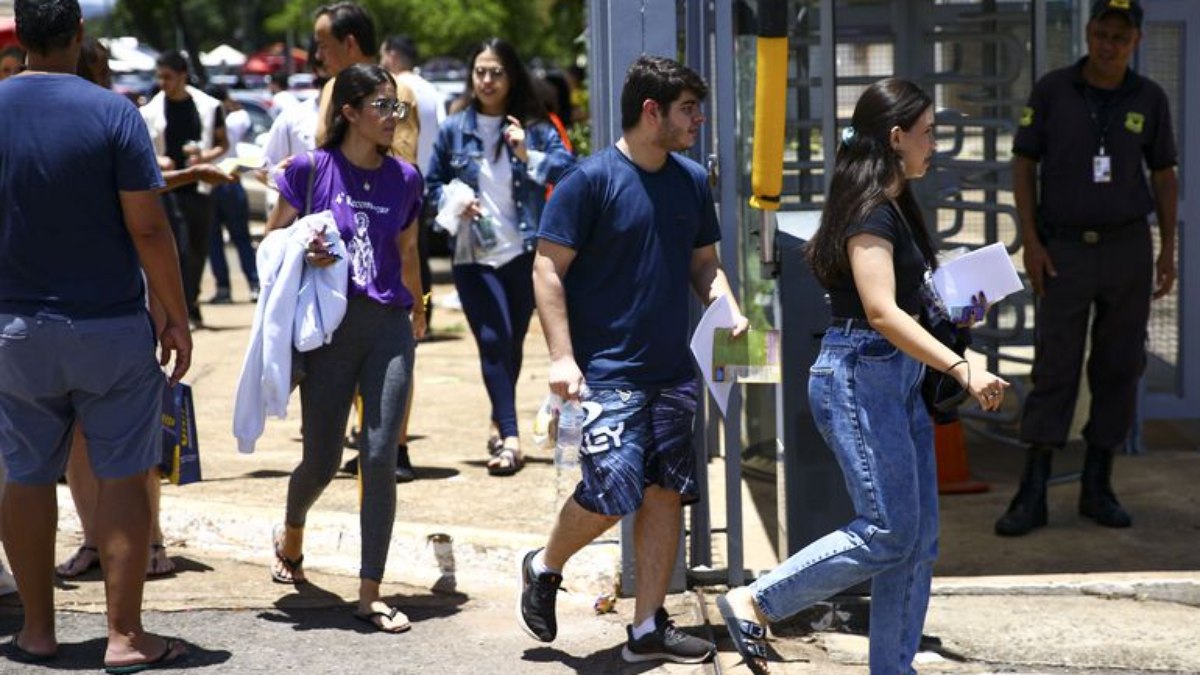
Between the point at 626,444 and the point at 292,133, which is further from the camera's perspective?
the point at 292,133

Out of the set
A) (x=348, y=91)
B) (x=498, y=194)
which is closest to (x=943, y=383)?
(x=348, y=91)

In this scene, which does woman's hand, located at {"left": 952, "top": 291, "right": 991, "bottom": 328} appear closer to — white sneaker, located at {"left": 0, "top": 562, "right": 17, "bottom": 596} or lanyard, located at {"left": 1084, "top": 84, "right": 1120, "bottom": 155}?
lanyard, located at {"left": 1084, "top": 84, "right": 1120, "bottom": 155}

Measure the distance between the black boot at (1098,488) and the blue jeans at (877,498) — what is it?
7.68ft

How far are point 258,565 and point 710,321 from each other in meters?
2.42

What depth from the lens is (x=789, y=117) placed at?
963 centimetres

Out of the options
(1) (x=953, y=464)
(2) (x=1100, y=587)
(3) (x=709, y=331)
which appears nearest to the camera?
(3) (x=709, y=331)

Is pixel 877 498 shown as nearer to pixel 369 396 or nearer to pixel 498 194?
pixel 369 396

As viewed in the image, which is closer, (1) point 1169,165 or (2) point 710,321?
(2) point 710,321

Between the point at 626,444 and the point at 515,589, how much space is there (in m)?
1.42

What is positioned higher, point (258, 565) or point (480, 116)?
point (480, 116)

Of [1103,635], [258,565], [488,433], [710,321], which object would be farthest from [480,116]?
[1103,635]

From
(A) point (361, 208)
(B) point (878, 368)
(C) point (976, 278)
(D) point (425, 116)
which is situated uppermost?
(D) point (425, 116)

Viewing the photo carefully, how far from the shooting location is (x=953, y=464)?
8.20 m

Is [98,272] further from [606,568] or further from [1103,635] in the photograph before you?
[1103,635]
